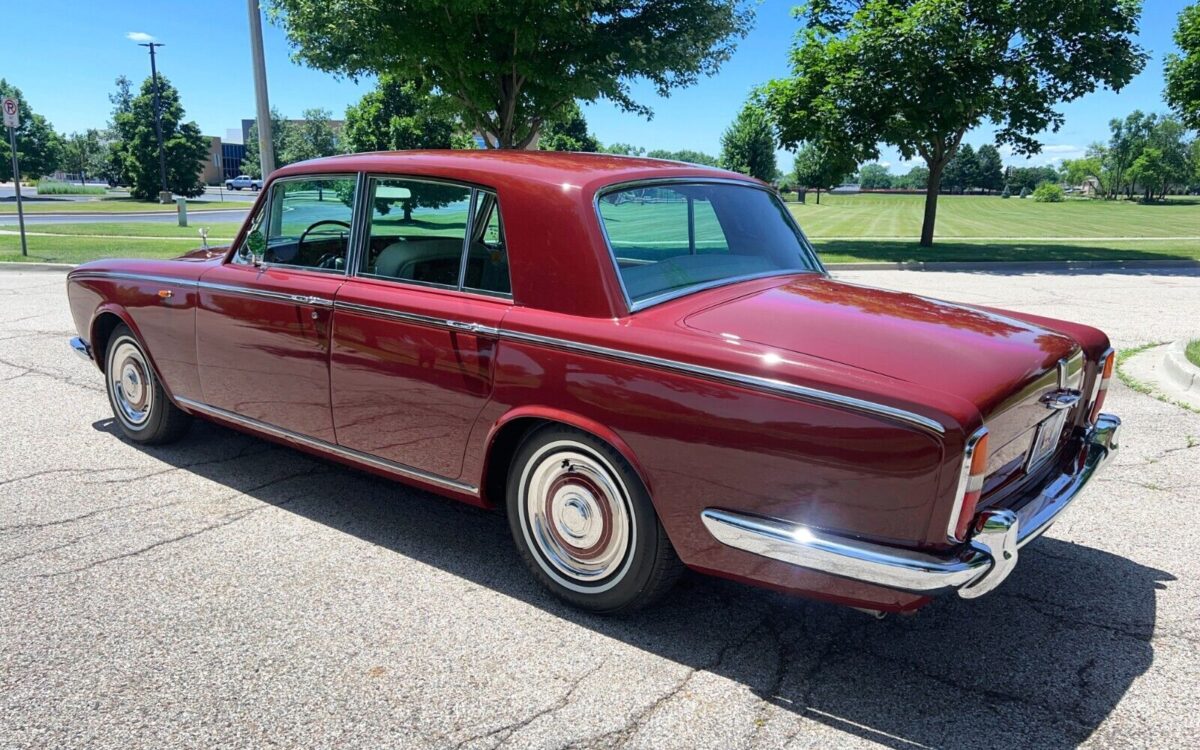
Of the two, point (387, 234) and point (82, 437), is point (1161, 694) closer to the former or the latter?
point (387, 234)

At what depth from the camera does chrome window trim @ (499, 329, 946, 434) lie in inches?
89.4

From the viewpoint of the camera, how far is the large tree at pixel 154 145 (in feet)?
160

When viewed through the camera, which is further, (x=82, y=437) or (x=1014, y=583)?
(x=82, y=437)

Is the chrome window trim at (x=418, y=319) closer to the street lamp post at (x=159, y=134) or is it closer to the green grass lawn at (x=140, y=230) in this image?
the green grass lawn at (x=140, y=230)

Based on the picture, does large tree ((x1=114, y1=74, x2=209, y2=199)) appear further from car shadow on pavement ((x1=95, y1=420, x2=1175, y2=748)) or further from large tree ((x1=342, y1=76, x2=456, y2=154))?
car shadow on pavement ((x1=95, y1=420, x2=1175, y2=748))

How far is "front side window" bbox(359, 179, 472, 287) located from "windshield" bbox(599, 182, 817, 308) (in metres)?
0.68

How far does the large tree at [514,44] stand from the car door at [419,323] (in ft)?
33.6

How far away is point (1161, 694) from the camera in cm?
262

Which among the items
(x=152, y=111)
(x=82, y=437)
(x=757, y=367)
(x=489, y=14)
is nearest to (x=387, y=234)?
(x=757, y=367)

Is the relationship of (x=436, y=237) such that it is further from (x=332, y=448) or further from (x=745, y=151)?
(x=745, y=151)

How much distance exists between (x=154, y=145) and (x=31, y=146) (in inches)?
890

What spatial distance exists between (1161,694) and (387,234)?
332 cm

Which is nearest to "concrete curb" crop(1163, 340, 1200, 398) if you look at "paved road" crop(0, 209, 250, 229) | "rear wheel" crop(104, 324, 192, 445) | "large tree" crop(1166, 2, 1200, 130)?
"rear wheel" crop(104, 324, 192, 445)

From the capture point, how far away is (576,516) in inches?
119
